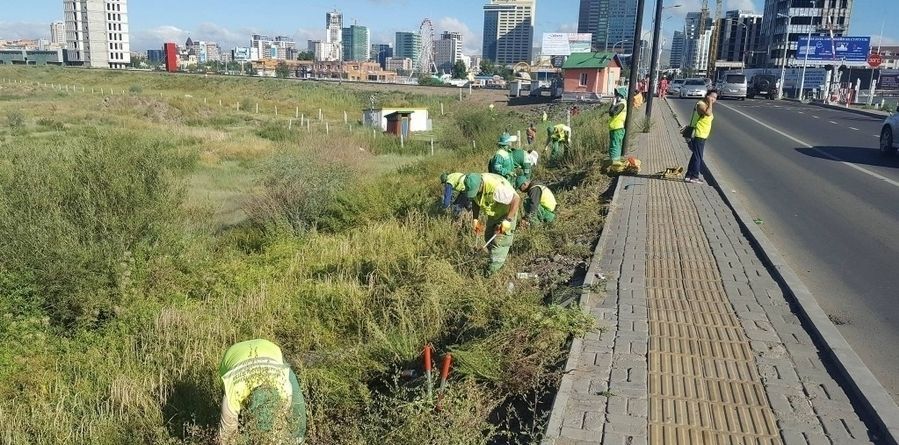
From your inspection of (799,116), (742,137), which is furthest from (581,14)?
(742,137)

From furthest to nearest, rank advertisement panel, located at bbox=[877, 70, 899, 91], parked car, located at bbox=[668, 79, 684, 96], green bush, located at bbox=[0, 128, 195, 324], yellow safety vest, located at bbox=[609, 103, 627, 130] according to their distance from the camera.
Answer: advertisement panel, located at bbox=[877, 70, 899, 91], parked car, located at bbox=[668, 79, 684, 96], yellow safety vest, located at bbox=[609, 103, 627, 130], green bush, located at bbox=[0, 128, 195, 324]

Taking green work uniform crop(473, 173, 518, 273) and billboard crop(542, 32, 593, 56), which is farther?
billboard crop(542, 32, 593, 56)

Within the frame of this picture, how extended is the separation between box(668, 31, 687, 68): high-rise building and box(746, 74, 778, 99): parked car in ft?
289

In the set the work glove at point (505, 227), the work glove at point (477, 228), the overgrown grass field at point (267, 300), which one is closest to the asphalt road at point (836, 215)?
the overgrown grass field at point (267, 300)

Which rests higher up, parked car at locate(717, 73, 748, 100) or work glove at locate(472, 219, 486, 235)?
parked car at locate(717, 73, 748, 100)

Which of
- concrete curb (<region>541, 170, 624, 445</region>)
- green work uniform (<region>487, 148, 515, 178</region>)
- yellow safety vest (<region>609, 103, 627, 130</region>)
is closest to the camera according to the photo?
concrete curb (<region>541, 170, 624, 445</region>)

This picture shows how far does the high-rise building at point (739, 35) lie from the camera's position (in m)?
106

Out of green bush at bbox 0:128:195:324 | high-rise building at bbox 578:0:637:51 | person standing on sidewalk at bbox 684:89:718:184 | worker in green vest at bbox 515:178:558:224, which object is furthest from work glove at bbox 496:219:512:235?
high-rise building at bbox 578:0:637:51

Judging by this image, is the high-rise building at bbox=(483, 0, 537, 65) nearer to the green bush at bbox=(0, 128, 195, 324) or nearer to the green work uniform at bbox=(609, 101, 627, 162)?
the green work uniform at bbox=(609, 101, 627, 162)

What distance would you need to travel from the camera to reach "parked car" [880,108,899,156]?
14.3 meters

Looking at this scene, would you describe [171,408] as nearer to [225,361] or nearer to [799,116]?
[225,361]

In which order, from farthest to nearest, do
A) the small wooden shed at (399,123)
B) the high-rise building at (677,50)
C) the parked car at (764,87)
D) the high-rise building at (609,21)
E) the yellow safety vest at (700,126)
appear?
the high-rise building at (677,50), the high-rise building at (609,21), the parked car at (764,87), the small wooden shed at (399,123), the yellow safety vest at (700,126)

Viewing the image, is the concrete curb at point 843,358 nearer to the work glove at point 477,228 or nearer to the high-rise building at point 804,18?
the work glove at point 477,228

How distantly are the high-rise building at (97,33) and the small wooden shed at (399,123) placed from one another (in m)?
97.3
